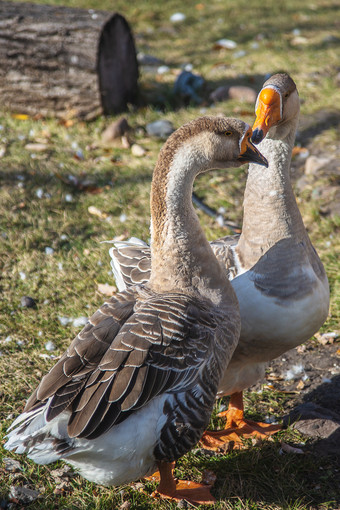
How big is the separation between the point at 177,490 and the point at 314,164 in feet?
11.2

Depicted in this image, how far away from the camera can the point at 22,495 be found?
2666 millimetres

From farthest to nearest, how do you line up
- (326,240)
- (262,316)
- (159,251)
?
(326,240) → (262,316) → (159,251)

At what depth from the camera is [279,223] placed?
298 cm

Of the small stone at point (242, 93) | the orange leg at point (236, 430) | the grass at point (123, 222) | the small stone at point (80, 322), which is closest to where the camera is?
the grass at point (123, 222)

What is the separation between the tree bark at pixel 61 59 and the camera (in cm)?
579

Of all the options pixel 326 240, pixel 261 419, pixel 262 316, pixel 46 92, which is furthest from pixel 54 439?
pixel 46 92

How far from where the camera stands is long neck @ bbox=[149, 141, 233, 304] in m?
2.46

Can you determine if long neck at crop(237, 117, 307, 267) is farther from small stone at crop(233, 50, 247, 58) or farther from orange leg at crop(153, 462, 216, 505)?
small stone at crop(233, 50, 247, 58)

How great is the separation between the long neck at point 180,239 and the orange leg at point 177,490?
79cm

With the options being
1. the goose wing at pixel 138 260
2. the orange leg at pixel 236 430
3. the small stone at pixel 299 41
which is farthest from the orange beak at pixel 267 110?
the small stone at pixel 299 41

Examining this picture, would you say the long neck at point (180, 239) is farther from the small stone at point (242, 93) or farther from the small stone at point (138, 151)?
the small stone at point (242, 93)

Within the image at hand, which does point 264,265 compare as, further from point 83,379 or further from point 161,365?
point 83,379

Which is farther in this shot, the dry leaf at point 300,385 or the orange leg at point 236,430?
the dry leaf at point 300,385

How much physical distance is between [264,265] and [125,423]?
1.07 meters
